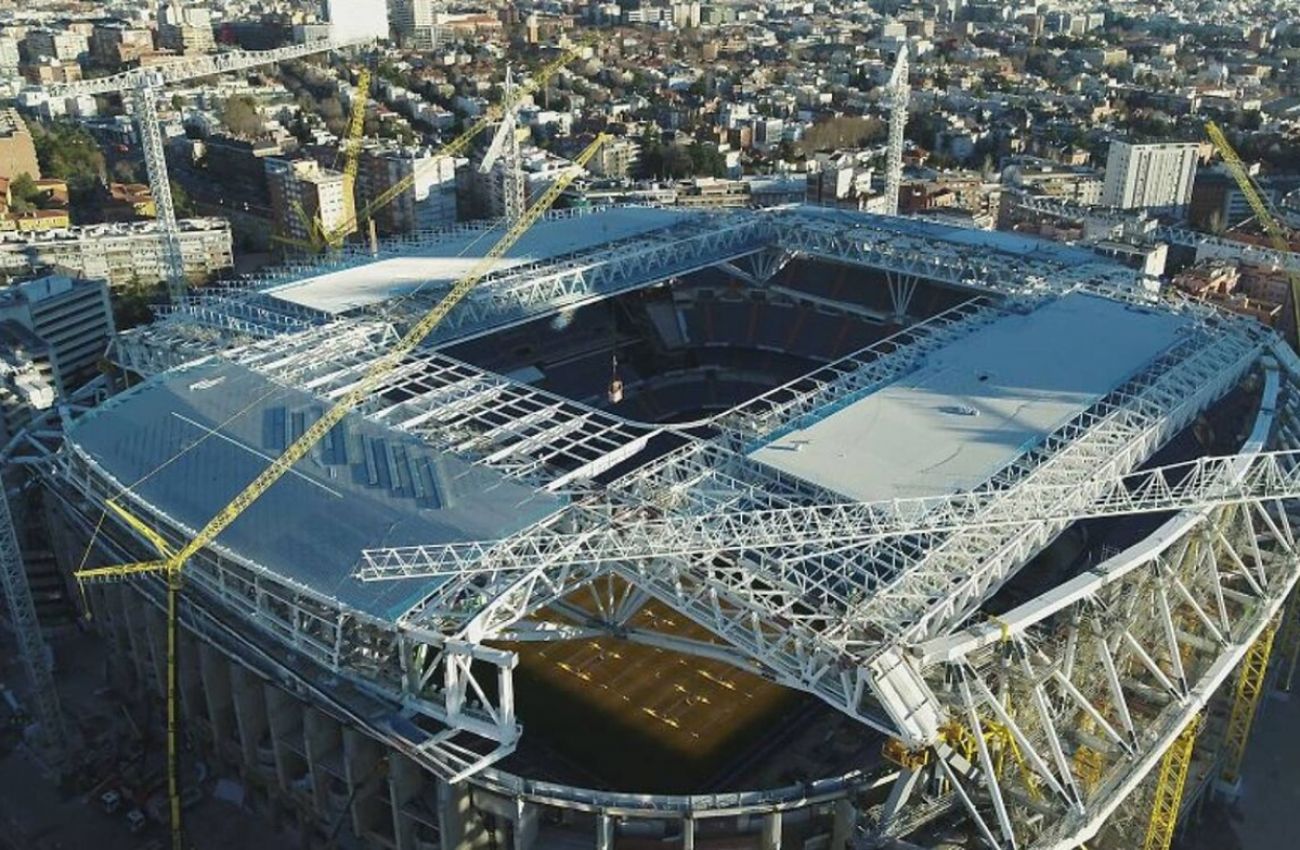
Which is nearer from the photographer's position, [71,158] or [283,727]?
[283,727]

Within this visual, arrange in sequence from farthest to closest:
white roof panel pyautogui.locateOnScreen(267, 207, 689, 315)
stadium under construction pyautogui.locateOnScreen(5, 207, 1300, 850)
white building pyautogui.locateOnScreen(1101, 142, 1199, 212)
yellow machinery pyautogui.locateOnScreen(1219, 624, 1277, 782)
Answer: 1. white building pyautogui.locateOnScreen(1101, 142, 1199, 212)
2. white roof panel pyautogui.locateOnScreen(267, 207, 689, 315)
3. yellow machinery pyautogui.locateOnScreen(1219, 624, 1277, 782)
4. stadium under construction pyautogui.locateOnScreen(5, 207, 1300, 850)

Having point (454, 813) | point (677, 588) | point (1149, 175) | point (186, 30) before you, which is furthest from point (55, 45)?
point (677, 588)

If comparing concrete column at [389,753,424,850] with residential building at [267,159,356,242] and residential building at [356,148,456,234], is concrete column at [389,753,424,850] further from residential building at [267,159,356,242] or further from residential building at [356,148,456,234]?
residential building at [356,148,456,234]

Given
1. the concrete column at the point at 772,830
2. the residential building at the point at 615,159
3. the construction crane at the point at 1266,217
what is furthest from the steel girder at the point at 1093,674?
the residential building at the point at 615,159

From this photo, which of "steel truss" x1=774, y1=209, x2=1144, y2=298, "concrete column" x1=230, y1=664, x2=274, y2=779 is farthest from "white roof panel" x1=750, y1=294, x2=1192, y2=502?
"concrete column" x1=230, y1=664, x2=274, y2=779

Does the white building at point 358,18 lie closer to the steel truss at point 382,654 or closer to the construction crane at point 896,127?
the construction crane at point 896,127

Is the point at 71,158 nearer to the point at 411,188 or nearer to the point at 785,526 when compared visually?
the point at 411,188
